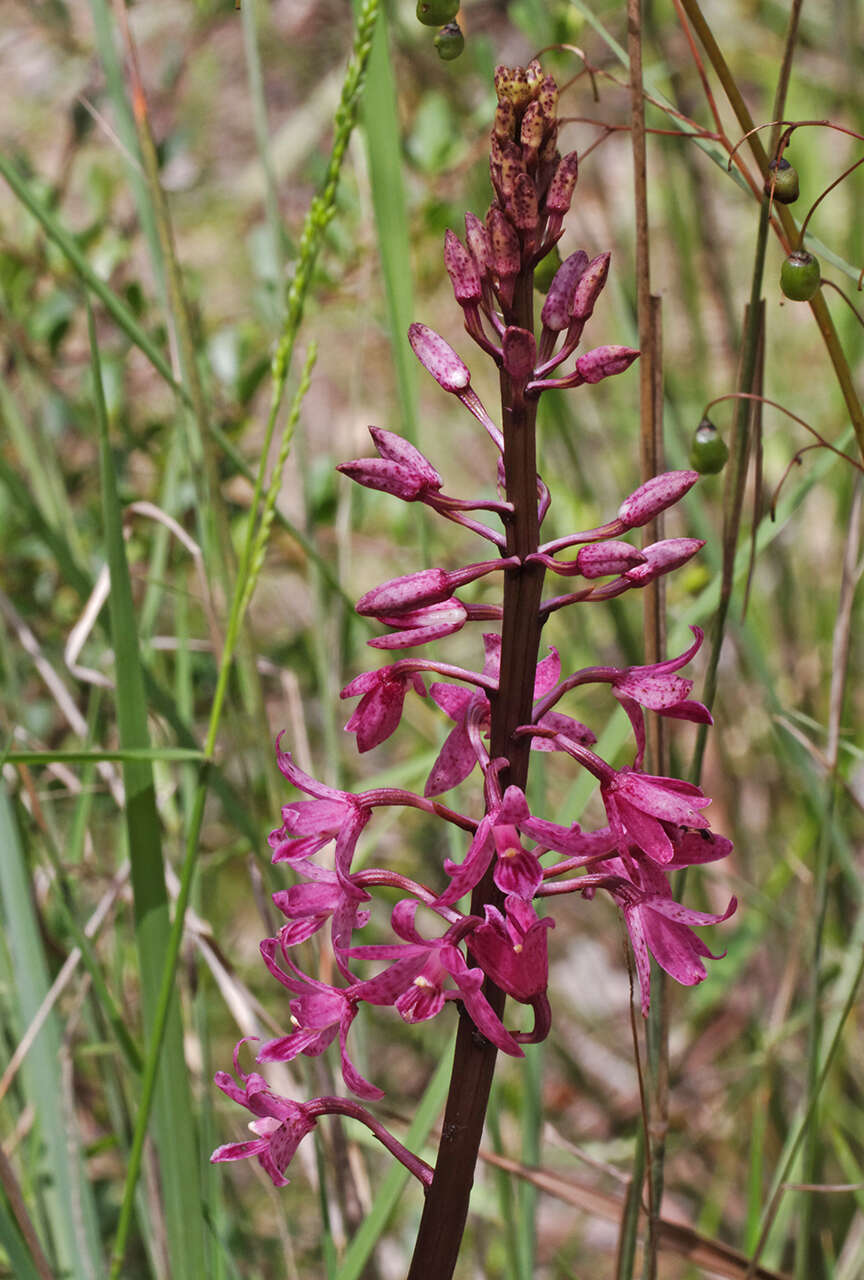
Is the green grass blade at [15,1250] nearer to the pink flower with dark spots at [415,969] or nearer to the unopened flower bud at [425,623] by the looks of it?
the pink flower with dark spots at [415,969]

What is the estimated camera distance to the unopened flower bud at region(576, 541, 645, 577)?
2.95ft

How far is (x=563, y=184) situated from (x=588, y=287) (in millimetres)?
74

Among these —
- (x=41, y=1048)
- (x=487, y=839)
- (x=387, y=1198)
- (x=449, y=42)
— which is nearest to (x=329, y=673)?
(x=41, y=1048)

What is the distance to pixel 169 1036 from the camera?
120 cm

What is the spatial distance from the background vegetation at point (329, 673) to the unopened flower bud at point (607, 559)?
405 mm

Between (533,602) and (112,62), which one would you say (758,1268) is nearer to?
(533,602)

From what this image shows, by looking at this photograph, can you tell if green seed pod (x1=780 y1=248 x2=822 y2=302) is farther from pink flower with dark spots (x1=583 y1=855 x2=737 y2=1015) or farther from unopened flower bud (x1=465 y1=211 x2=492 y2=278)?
pink flower with dark spots (x1=583 y1=855 x2=737 y2=1015)

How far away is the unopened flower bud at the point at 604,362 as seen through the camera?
36.9 inches

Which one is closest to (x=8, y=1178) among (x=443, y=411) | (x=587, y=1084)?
(x=587, y=1084)

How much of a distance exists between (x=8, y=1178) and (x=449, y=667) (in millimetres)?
639

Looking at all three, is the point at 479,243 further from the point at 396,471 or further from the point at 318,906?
the point at 318,906

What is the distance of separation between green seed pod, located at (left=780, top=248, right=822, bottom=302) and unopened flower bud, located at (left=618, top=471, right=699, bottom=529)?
306 mm

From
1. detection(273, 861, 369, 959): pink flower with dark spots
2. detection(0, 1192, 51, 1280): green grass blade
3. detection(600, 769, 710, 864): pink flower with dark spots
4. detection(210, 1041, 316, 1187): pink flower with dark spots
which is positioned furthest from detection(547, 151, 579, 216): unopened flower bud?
detection(0, 1192, 51, 1280): green grass blade

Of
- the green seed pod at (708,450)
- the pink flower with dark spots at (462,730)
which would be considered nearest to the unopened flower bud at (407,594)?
the pink flower with dark spots at (462,730)
